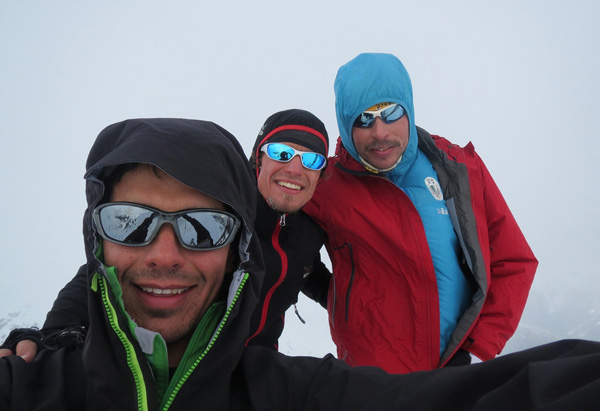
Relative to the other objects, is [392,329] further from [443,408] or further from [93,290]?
[93,290]

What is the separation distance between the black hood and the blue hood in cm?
163

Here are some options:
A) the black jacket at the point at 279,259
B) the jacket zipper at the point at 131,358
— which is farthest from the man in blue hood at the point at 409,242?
the jacket zipper at the point at 131,358

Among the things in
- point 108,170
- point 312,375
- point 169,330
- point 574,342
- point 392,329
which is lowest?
point 392,329

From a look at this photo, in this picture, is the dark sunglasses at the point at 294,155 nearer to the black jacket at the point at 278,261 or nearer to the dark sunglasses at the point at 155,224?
the black jacket at the point at 278,261

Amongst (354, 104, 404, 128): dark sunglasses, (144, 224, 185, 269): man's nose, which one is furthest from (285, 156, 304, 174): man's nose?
(144, 224, 185, 269): man's nose

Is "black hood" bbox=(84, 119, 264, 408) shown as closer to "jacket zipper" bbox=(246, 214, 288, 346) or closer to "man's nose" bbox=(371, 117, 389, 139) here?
"jacket zipper" bbox=(246, 214, 288, 346)

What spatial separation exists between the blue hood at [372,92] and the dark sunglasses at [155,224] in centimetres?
171

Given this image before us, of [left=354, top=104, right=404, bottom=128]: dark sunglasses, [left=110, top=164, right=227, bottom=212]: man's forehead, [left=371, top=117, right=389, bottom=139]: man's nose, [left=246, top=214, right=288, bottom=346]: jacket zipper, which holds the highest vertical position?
[left=354, top=104, right=404, bottom=128]: dark sunglasses

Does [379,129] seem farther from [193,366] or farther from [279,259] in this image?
[193,366]

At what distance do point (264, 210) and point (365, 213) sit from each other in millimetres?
774

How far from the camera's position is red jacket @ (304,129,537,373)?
265 cm

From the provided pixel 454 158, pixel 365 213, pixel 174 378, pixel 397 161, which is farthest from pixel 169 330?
pixel 454 158

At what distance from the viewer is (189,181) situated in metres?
1.33

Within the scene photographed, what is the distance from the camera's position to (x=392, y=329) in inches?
109
